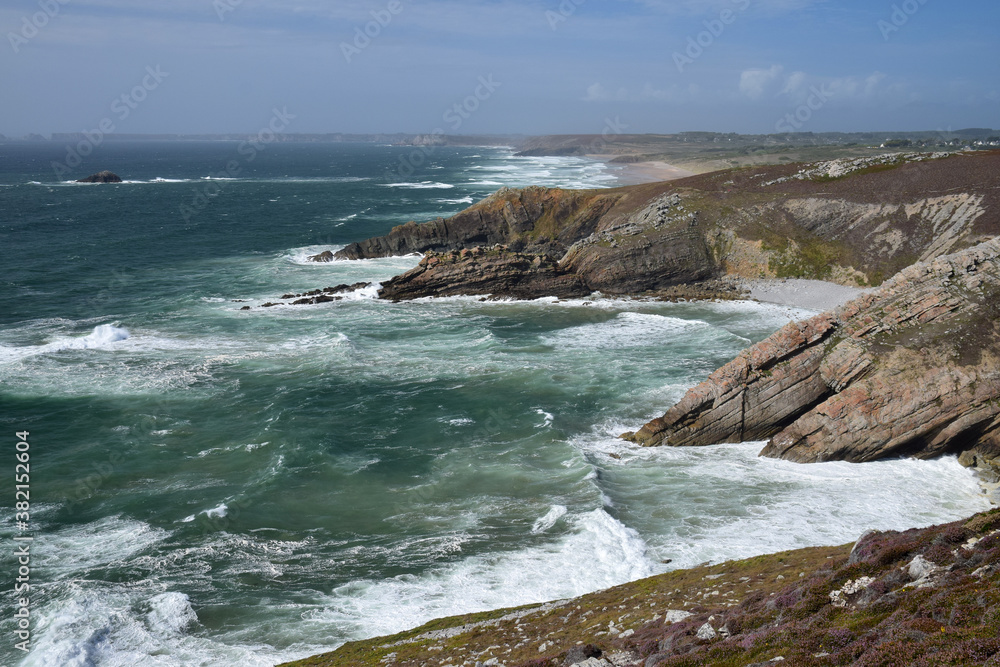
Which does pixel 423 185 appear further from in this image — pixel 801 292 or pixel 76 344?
pixel 76 344

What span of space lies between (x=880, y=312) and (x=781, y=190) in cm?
3756

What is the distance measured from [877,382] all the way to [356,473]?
70.0 ft

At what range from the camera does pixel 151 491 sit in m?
26.4


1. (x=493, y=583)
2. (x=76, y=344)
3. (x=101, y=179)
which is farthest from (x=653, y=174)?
(x=493, y=583)

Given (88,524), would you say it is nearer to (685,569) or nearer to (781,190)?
(685,569)

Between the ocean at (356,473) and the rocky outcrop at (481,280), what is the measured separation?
1959 mm

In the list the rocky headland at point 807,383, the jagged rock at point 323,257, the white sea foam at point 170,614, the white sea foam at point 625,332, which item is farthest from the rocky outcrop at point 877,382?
the jagged rock at point 323,257

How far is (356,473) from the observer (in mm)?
27922

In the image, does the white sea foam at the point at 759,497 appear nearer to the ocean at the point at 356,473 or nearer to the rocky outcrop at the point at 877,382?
the ocean at the point at 356,473

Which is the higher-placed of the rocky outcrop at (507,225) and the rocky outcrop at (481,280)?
the rocky outcrop at (507,225)

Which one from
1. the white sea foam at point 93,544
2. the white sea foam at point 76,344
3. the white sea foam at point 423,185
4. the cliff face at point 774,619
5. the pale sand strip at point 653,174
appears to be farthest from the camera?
the white sea foam at point 423,185

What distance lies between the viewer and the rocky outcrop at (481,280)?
56.7 metres

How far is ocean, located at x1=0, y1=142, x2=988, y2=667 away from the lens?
19875 mm

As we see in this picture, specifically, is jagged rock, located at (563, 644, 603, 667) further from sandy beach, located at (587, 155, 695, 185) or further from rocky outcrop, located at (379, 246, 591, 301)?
sandy beach, located at (587, 155, 695, 185)
